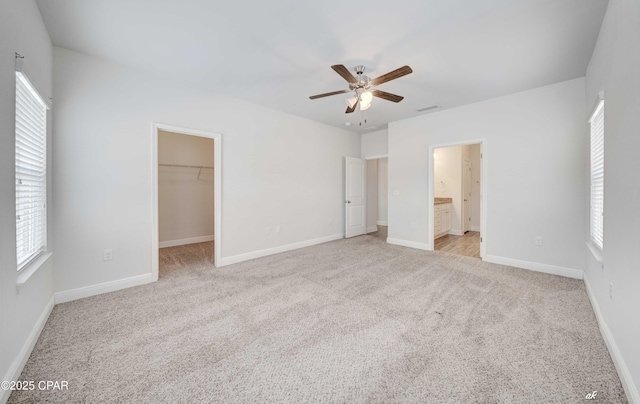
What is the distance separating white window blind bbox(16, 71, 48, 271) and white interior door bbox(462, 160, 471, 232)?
770 centimetres

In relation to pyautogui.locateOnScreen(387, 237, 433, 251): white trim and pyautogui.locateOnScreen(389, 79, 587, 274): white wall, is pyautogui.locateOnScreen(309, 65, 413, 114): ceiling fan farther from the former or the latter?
pyautogui.locateOnScreen(387, 237, 433, 251): white trim

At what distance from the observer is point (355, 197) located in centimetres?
613

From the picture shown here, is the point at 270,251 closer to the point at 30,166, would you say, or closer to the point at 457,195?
the point at 30,166

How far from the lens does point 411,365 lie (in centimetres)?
166

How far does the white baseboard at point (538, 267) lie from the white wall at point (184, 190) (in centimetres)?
588

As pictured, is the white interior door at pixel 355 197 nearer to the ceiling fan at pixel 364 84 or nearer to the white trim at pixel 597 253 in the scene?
the ceiling fan at pixel 364 84

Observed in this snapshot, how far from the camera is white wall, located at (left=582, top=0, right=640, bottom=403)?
1.37m

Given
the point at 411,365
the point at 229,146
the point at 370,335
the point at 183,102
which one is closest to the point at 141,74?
the point at 183,102

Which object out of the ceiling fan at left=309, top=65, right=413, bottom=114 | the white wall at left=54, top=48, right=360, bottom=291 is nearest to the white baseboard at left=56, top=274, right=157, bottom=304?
the white wall at left=54, top=48, right=360, bottom=291

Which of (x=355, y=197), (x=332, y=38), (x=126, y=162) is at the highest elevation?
(x=332, y=38)

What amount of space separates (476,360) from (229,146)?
3.95 meters

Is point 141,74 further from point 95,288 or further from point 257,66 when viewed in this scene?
point 95,288

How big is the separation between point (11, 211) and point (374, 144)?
586cm

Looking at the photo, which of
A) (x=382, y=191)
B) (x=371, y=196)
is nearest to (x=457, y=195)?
(x=371, y=196)
